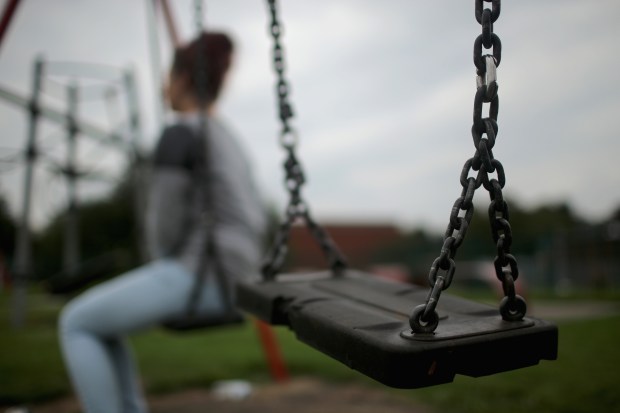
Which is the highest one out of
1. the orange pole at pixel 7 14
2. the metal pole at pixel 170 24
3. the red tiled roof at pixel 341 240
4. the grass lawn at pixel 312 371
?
the metal pole at pixel 170 24

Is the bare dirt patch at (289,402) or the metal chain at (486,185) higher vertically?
the metal chain at (486,185)

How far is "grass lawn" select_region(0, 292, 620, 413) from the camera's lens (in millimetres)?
2152

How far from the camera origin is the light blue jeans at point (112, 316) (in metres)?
1.25

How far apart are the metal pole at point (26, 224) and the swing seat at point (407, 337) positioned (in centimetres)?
377

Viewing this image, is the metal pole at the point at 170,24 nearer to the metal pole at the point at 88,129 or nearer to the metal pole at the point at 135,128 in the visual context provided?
the metal pole at the point at 88,129

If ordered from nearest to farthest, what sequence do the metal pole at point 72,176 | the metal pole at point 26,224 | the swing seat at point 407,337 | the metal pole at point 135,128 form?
the swing seat at point 407,337
the metal pole at point 26,224
the metal pole at point 72,176
the metal pole at point 135,128

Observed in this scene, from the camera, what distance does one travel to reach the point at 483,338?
677 millimetres

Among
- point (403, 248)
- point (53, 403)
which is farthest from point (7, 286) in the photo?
point (53, 403)

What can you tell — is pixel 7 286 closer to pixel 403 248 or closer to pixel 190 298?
pixel 403 248

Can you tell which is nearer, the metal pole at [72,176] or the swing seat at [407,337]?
the swing seat at [407,337]

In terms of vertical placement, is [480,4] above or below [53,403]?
above

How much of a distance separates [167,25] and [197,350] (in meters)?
2.38

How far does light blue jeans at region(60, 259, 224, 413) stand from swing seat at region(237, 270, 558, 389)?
1.53 feet

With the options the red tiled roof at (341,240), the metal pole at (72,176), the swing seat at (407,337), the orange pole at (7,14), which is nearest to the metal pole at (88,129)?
the metal pole at (72,176)
